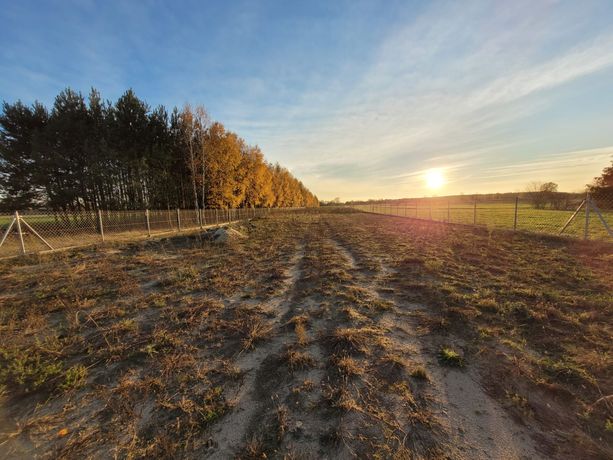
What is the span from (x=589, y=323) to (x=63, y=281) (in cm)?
Answer: 1029

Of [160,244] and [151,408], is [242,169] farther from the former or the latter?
[151,408]

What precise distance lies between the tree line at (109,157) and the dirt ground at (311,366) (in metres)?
13.7

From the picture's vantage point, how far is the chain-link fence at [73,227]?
8.52 metres

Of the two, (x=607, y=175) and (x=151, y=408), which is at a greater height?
(x=607, y=175)

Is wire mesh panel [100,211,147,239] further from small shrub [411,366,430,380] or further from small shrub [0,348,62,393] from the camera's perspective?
small shrub [411,366,430,380]

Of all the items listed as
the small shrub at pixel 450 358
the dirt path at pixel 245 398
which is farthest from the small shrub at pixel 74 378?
the small shrub at pixel 450 358

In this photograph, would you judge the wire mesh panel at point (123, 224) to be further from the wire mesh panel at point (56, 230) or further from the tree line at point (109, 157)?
the tree line at point (109, 157)

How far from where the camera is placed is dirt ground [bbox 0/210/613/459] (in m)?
1.94

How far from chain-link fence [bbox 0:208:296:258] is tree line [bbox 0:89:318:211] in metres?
5.72

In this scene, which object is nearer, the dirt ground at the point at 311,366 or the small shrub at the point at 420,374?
the dirt ground at the point at 311,366

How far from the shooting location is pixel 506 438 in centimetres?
193

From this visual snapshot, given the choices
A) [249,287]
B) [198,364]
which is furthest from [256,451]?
[249,287]

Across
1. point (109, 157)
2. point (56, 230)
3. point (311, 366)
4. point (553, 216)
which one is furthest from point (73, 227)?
point (553, 216)

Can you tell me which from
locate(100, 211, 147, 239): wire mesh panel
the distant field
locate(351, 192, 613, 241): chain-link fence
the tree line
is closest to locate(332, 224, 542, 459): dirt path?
locate(351, 192, 613, 241): chain-link fence
